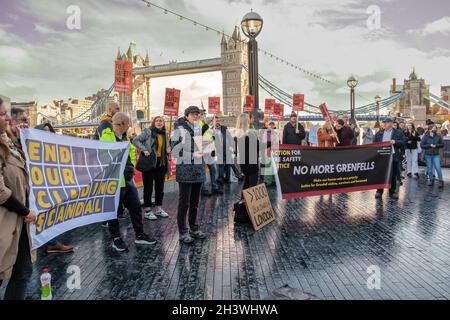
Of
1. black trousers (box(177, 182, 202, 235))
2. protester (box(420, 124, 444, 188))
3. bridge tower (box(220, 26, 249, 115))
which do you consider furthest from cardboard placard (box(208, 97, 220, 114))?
bridge tower (box(220, 26, 249, 115))

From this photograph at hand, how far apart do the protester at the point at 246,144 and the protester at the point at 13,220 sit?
12.1 feet

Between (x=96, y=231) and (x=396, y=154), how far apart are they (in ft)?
22.1

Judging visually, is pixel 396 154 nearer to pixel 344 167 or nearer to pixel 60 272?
pixel 344 167

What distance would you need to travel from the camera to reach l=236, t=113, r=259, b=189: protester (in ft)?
19.8

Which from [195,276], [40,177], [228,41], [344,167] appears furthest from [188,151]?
[228,41]

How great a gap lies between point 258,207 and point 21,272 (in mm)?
3984

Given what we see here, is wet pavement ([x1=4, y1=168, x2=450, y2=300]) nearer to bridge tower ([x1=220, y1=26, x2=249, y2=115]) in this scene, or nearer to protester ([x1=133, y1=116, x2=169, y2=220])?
protester ([x1=133, y1=116, x2=169, y2=220])

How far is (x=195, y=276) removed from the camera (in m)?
3.97

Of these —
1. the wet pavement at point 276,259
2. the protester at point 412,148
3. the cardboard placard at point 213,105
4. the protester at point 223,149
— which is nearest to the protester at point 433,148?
the protester at point 412,148

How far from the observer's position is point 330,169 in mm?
7160

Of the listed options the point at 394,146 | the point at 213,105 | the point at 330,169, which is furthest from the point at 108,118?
the point at 213,105

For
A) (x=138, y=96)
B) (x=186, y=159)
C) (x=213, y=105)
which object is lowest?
(x=186, y=159)

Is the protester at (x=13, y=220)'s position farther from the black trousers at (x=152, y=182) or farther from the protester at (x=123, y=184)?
the black trousers at (x=152, y=182)

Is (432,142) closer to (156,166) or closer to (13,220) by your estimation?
(156,166)
